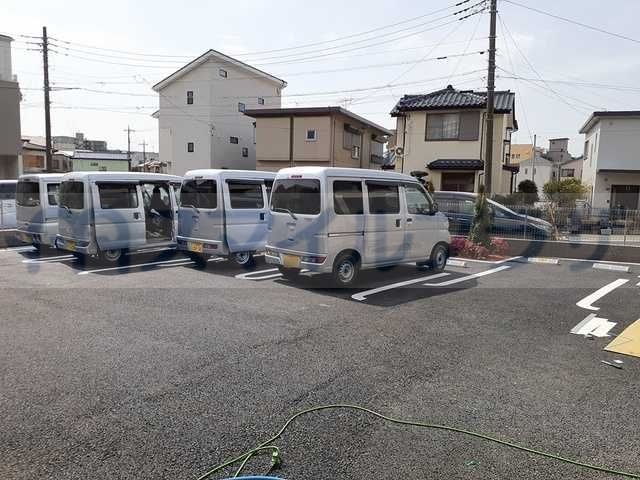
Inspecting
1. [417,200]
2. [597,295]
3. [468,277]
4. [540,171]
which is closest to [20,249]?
[417,200]

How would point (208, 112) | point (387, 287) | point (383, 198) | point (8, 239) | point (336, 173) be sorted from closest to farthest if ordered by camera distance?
point (336, 173) < point (387, 287) < point (383, 198) < point (8, 239) < point (208, 112)

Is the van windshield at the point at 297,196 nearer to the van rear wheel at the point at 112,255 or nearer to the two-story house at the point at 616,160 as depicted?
the van rear wheel at the point at 112,255

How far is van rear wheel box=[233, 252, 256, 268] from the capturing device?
9816 millimetres

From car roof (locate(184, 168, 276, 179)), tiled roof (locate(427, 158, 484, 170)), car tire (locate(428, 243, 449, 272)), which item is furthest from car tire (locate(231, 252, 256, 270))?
tiled roof (locate(427, 158, 484, 170))

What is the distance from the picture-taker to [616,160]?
2253cm

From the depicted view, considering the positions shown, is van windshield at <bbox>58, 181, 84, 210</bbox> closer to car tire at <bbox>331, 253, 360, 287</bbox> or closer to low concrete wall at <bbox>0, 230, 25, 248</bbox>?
low concrete wall at <bbox>0, 230, 25, 248</bbox>

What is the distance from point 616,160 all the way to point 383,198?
62.6 feet

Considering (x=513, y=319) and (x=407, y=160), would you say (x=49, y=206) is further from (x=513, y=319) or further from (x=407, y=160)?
(x=407, y=160)

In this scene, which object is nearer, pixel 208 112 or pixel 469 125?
pixel 469 125

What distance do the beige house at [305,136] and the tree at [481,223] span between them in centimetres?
1291

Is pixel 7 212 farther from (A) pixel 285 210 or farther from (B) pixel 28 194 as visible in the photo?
(A) pixel 285 210

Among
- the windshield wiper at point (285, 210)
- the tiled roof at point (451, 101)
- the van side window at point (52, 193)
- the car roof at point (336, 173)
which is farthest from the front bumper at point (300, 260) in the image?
the tiled roof at point (451, 101)

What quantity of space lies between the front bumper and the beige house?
1679 centimetres

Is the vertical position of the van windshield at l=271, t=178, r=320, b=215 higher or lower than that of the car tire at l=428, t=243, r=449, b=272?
higher
